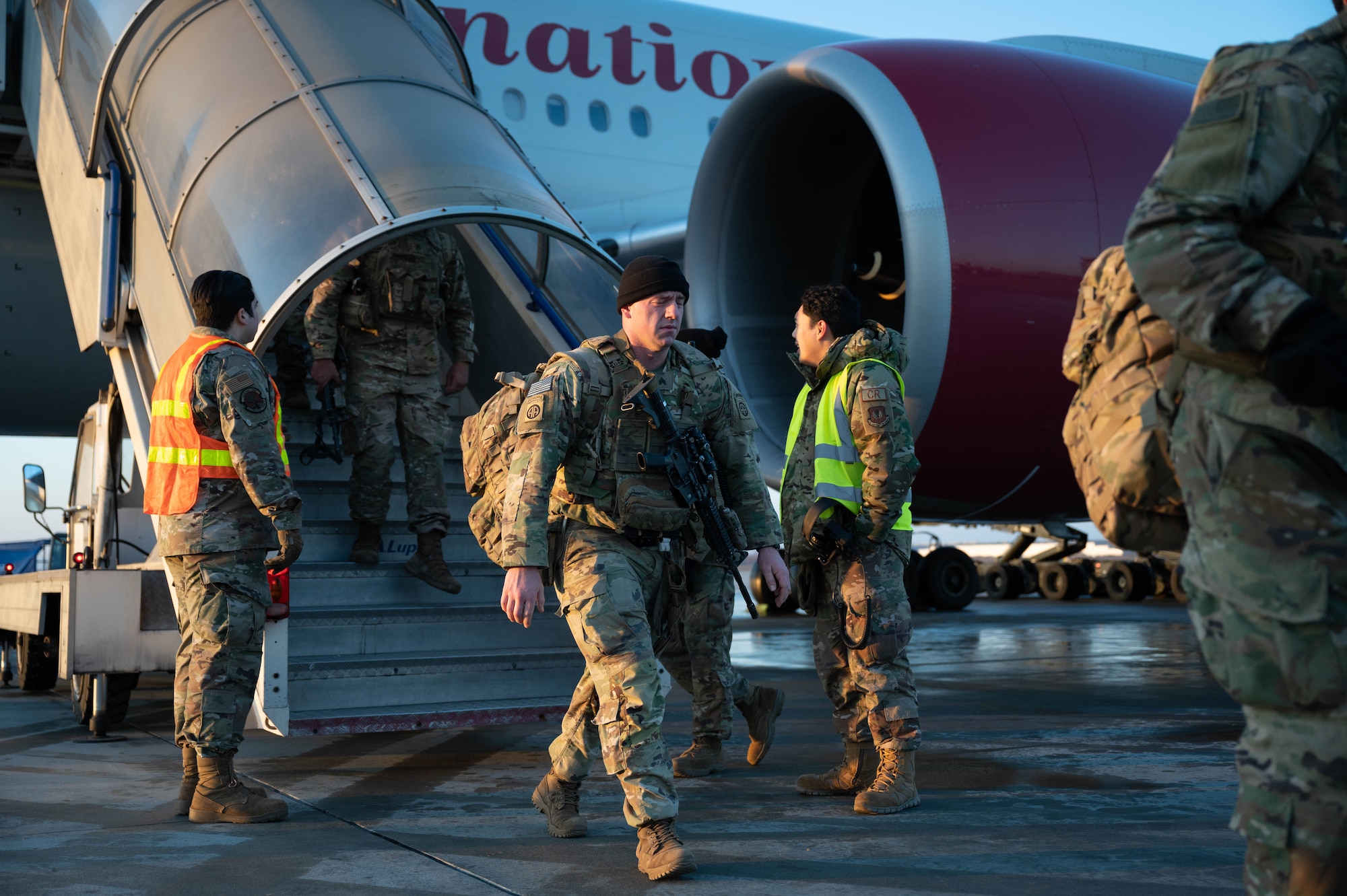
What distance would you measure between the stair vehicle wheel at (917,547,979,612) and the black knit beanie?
982cm

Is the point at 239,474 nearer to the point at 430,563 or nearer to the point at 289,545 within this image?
the point at 289,545

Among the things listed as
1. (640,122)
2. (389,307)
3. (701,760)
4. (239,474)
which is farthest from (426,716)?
(640,122)

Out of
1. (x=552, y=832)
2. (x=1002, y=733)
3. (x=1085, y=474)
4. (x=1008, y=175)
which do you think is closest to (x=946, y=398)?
(x=1008, y=175)

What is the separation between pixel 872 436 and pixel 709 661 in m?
1.08

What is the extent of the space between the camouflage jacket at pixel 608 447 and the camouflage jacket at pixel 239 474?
0.96 meters

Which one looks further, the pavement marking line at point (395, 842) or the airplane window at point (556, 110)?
the airplane window at point (556, 110)

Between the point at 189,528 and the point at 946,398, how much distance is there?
3.42 m

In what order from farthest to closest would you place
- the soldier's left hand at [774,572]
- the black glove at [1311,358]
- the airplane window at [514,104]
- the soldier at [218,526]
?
the airplane window at [514,104] < the soldier at [218,526] < the soldier's left hand at [774,572] < the black glove at [1311,358]

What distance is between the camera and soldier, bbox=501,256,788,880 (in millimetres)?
3000

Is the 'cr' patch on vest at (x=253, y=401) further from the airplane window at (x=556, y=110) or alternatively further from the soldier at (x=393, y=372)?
the airplane window at (x=556, y=110)

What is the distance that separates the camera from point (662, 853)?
2885 millimetres

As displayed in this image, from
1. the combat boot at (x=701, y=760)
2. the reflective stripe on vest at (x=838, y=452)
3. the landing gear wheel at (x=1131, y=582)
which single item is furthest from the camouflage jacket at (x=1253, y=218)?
the landing gear wheel at (x=1131, y=582)

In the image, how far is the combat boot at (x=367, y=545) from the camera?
520cm

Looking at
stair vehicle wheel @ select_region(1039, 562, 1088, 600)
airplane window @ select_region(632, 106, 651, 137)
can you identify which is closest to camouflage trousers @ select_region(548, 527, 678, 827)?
airplane window @ select_region(632, 106, 651, 137)
